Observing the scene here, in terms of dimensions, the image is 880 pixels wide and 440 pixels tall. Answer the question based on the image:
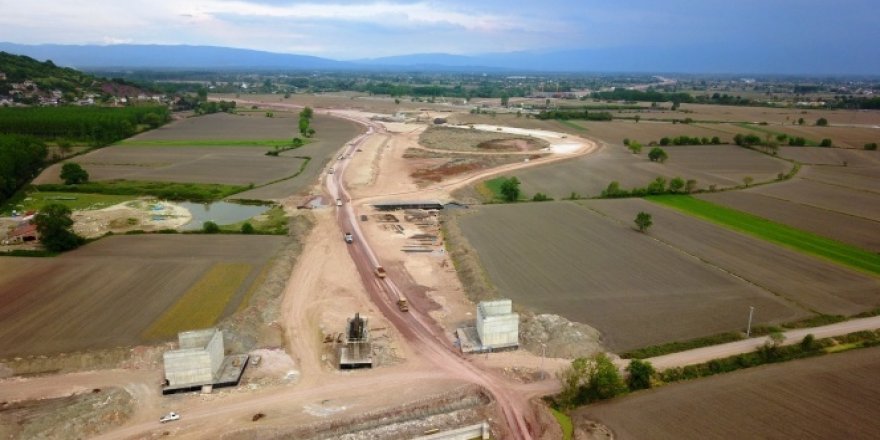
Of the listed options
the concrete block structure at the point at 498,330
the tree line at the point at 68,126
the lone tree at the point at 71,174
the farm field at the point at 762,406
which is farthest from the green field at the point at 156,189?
the farm field at the point at 762,406

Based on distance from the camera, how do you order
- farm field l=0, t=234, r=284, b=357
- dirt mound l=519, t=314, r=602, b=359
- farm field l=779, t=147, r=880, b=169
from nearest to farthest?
dirt mound l=519, t=314, r=602, b=359 → farm field l=0, t=234, r=284, b=357 → farm field l=779, t=147, r=880, b=169

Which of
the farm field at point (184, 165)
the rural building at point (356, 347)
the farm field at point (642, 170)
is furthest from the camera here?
the farm field at point (184, 165)

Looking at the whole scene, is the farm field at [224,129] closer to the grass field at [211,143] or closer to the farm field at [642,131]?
the grass field at [211,143]

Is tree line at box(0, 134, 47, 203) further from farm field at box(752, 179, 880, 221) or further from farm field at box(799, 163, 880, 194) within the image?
farm field at box(799, 163, 880, 194)

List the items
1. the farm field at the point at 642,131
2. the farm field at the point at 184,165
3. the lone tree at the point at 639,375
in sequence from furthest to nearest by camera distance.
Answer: the farm field at the point at 642,131, the farm field at the point at 184,165, the lone tree at the point at 639,375

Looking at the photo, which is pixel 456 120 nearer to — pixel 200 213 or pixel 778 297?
pixel 200 213

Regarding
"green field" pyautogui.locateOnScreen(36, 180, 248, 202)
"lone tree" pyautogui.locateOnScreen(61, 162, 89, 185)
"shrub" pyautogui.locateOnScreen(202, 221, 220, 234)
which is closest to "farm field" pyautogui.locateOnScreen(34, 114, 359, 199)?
"lone tree" pyautogui.locateOnScreen(61, 162, 89, 185)

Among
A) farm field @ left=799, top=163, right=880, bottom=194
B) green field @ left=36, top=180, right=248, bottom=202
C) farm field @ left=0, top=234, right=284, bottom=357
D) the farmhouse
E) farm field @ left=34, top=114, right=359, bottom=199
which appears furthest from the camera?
farm field @ left=34, top=114, right=359, bottom=199
